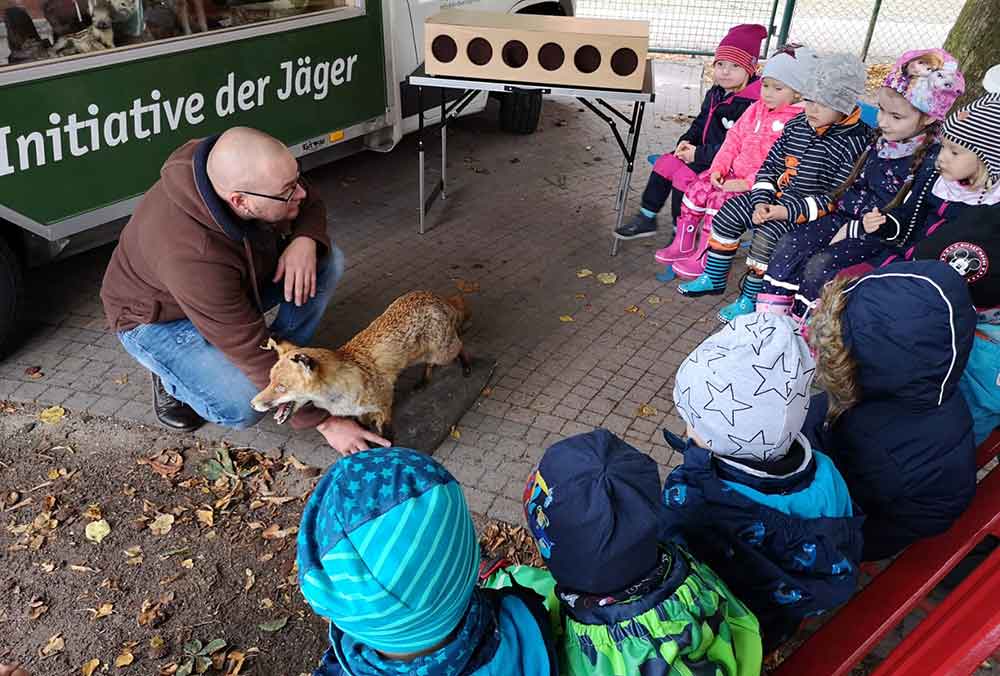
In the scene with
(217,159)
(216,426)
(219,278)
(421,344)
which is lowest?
(216,426)

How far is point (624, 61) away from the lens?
5.04m

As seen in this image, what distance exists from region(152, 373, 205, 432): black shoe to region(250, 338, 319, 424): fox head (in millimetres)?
902

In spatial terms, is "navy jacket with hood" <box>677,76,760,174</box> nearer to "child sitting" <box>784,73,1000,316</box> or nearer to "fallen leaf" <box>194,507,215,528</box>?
"child sitting" <box>784,73,1000,316</box>

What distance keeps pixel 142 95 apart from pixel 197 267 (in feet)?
6.88

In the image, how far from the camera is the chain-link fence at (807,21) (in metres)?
12.1

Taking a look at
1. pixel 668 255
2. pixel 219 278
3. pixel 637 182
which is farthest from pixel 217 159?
pixel 637 182

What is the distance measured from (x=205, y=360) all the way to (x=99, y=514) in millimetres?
882

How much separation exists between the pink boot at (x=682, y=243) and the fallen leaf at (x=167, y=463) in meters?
3.69

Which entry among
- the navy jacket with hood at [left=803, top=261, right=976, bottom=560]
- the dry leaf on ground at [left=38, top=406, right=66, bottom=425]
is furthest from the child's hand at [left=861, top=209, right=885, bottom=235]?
the dry leaf on ground at [left=38, top=406, right=66, bottom=425]

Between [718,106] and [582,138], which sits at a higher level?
[718,106]

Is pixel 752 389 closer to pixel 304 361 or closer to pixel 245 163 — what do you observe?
pixel 304 361

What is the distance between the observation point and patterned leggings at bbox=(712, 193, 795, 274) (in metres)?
4.61

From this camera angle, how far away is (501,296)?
524 centimetres

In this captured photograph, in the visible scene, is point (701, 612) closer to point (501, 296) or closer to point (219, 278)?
point (219, 278)
